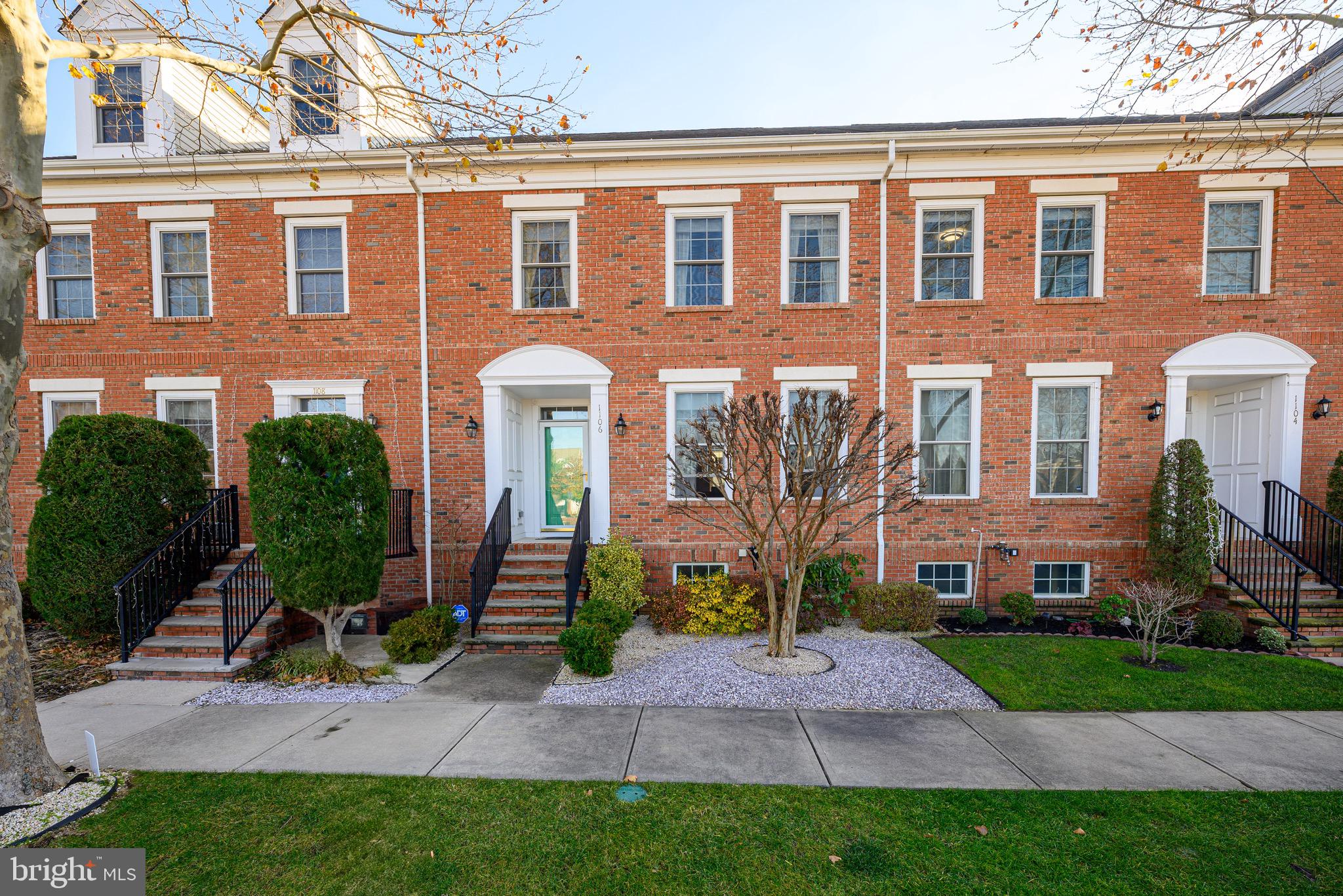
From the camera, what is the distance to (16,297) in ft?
11.8

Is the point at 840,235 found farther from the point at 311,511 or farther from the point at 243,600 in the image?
the point at 243,600

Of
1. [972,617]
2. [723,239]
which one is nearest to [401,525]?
[723,239]

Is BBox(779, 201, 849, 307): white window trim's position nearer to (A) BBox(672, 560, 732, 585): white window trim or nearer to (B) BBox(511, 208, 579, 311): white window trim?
(B) BBox(511, 208, 579, 311): white window trim

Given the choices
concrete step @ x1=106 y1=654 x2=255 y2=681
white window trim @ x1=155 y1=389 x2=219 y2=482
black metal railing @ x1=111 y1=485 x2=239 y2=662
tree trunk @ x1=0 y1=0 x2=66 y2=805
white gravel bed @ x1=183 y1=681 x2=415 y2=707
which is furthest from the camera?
white window trim @ x1=155 y1=389 x2=219 y2=482

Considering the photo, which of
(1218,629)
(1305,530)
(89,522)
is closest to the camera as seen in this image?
(89,522)

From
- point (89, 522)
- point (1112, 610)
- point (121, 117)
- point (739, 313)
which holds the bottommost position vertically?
point (1112, 610)

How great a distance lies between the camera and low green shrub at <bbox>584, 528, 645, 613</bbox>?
752cm

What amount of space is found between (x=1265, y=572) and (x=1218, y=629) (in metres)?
1.51

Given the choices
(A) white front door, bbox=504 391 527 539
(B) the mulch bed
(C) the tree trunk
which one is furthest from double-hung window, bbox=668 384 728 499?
(B) the mulch bed

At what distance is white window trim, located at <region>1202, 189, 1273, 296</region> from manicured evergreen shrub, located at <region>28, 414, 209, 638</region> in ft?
49.4

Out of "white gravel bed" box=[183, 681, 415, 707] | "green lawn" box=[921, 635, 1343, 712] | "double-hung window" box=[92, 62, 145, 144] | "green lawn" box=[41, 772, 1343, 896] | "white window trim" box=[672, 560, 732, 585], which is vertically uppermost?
→ "double-hung window" box=[92, 62, 145, 144]

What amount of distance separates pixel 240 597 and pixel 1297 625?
13216 millimetres

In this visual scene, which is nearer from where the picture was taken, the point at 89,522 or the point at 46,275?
the point at 89,522

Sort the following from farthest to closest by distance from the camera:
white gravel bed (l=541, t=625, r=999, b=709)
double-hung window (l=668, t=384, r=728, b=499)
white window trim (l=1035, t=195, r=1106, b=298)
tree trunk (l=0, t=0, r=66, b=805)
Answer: double-hung window (l=668, t=384, r=728, b=499), white window trim (l=1035, t=195, r=1106, b=298), white gravel bed (l=541, t=625, r=999, b=709), tree trunk (l=0, t=0, r=66, b=805)
